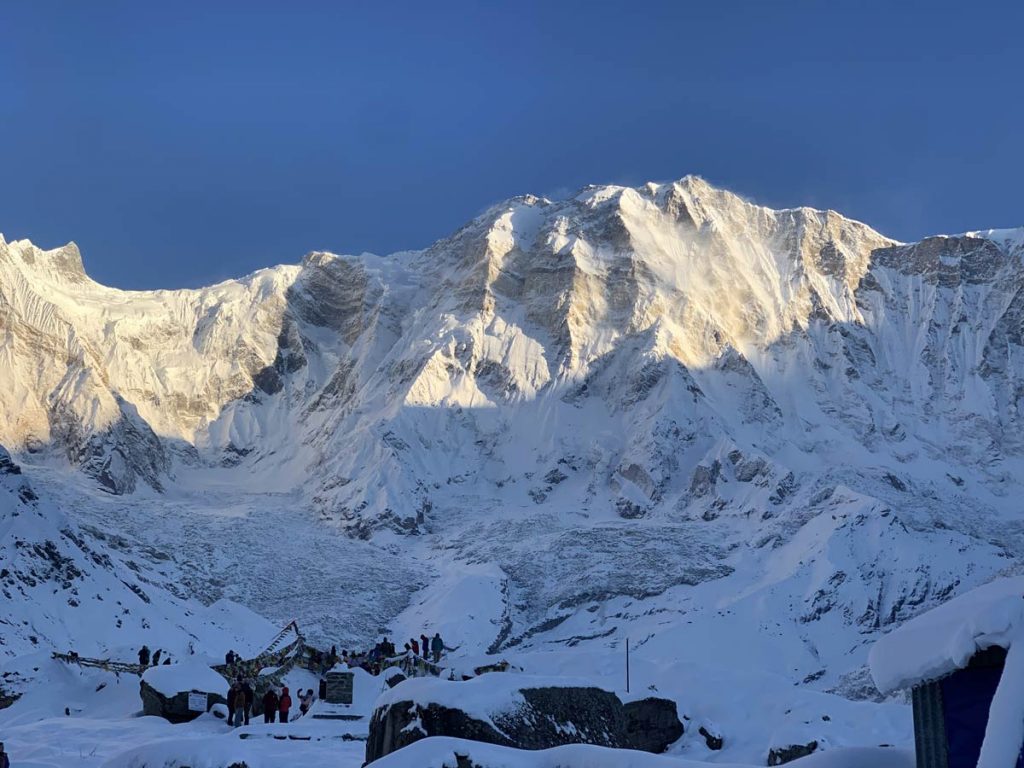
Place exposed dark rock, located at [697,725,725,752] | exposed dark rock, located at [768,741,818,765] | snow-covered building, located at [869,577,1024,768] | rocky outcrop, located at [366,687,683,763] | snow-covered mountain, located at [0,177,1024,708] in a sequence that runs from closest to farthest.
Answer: snow-covered building, located at [869,577,1024,768] → rocky outcrop, located at [366,687,683,763] → exposed dark rock, located at [768,741,818,765] → exposed dark rock, located at [697,725,725,752] → snow-covered mountain, located at [0,177,1024,708]

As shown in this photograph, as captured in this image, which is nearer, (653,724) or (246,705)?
(653,724)

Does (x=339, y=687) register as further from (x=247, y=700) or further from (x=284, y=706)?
(x=247, y=700)

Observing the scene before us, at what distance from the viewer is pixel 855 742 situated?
80.1ft

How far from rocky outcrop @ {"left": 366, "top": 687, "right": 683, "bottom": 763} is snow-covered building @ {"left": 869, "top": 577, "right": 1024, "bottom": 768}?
6.58m

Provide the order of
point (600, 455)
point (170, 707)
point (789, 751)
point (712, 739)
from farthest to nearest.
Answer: point (600, 455) < point (170, 707) < point (712, 739) < point (789, 751)

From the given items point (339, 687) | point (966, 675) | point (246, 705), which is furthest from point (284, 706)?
point (966, 675)

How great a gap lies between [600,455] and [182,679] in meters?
130

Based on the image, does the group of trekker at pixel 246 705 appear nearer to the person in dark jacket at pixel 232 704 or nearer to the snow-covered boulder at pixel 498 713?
the person in dark jacket at pixel 232 704

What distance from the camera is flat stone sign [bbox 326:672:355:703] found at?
28984 millimetres

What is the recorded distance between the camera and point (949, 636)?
8.73 metres

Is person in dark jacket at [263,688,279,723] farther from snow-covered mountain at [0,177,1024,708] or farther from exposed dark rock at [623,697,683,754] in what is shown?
snow-covered mountain at [0,177,1024,708]

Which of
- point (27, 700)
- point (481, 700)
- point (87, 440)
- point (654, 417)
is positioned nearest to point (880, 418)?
point (654, 417)

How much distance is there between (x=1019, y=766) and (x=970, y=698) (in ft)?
2.78

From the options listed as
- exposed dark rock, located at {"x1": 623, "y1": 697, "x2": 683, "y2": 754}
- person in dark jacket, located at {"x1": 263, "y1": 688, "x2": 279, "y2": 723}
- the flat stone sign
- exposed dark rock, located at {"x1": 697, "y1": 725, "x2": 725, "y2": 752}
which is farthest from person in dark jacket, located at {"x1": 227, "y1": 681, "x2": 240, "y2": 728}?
exposed dark rock, located at {"x1": 697, "y1": 725, "x2": 725, "y2": 752}
